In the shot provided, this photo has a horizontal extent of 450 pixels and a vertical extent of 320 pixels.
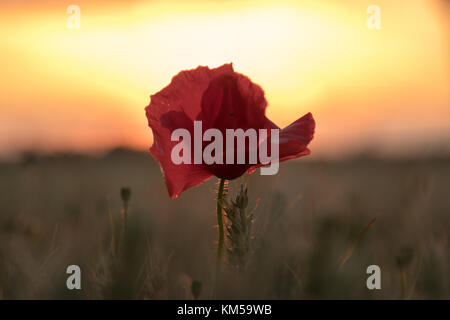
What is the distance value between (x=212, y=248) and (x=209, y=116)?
2.25 ft

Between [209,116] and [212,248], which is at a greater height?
[209,116]

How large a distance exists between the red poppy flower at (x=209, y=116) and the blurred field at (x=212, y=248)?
0.11m

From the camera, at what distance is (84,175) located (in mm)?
2818

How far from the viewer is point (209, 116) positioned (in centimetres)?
101

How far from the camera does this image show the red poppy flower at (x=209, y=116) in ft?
3.23

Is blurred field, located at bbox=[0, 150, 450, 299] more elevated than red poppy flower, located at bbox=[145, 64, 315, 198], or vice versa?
red poppy flower, located at bbox=[145, 64, 315, 198]

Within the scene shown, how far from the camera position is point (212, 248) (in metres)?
1.61

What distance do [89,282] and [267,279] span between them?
1.17 feet

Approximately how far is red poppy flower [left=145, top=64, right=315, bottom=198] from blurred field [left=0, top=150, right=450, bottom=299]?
0.37 ft

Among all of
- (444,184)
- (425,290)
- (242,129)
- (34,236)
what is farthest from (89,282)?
(444,184)

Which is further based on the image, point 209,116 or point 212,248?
point 212,248

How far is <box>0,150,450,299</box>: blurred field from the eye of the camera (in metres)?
1.02

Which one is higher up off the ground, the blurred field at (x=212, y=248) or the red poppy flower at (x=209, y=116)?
the red poppy flower at (x=209, y=116)
